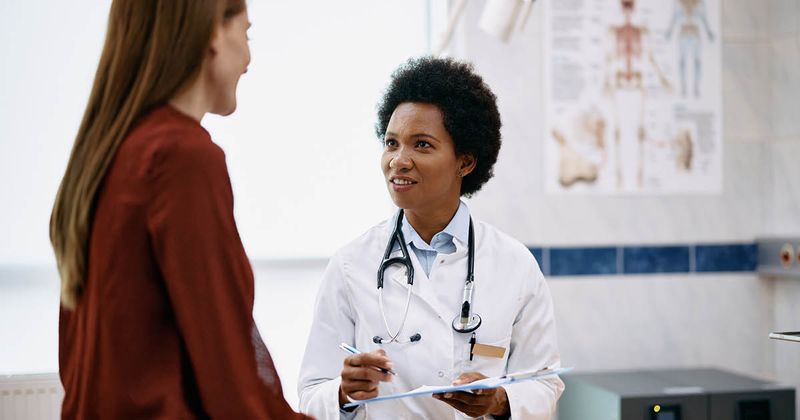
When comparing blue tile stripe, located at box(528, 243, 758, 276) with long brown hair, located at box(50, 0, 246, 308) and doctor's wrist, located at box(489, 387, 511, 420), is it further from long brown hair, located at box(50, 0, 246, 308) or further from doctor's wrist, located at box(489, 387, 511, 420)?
long brown hair, located at box(50, 0, 246, 308)

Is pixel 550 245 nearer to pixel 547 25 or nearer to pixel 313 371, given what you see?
pixel 547 25

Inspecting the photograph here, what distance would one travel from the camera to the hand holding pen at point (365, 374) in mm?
1401

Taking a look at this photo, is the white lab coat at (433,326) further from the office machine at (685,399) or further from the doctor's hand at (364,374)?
the office machine at (685,399)

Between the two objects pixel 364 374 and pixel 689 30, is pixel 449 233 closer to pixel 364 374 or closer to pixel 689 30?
pixel 364 374

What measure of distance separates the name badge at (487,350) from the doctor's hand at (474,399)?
0.07 m

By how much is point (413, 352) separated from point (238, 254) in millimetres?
824

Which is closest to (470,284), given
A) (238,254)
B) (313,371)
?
(313,371)

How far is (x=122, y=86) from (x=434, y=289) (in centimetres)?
93

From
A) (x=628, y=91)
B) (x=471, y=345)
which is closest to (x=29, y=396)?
(x=471, y=345)

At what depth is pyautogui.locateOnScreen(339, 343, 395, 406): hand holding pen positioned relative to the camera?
4.60 feet

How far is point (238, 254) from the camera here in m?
0.86

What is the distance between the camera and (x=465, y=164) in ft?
5.88

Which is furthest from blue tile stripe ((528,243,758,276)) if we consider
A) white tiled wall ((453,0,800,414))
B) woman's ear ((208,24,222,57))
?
woman's ear ((208,24,222,57))

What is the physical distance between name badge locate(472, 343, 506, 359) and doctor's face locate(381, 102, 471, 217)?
12.7 inches
